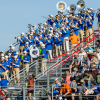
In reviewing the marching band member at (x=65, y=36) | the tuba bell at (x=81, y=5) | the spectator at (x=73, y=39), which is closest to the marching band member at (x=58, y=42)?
the marching band member at (x=65, y=36)

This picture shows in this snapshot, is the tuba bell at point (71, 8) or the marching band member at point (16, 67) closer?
the marching band member at point (16, 67)

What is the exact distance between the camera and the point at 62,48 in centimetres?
2166


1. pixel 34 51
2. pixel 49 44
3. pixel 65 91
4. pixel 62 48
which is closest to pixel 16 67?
pixel 34 51

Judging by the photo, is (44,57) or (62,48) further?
(62,48)

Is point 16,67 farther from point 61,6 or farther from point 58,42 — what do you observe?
point 61,6

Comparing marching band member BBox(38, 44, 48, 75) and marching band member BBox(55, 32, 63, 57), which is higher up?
marching band member BBox(55, 32, 63, 57)

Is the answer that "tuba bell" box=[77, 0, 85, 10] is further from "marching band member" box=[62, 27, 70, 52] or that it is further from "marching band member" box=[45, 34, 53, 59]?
"marching band member" box=[45, 34, 53, 59]

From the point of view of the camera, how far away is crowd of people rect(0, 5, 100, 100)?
16.1 meters

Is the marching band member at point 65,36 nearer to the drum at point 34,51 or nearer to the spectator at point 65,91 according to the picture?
the drum at point 34,51

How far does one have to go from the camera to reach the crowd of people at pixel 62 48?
635 inches

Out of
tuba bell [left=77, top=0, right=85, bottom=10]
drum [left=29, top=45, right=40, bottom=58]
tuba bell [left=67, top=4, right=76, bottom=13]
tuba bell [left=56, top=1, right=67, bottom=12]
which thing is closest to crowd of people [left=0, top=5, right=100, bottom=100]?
drum [left=29, top=45, right=40, bottom=58]

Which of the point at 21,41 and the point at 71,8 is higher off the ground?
the point at 71,8

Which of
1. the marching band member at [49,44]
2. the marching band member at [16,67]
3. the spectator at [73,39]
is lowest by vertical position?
the marching band member at [16,67]

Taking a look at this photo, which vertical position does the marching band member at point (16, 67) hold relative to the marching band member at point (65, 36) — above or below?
below
